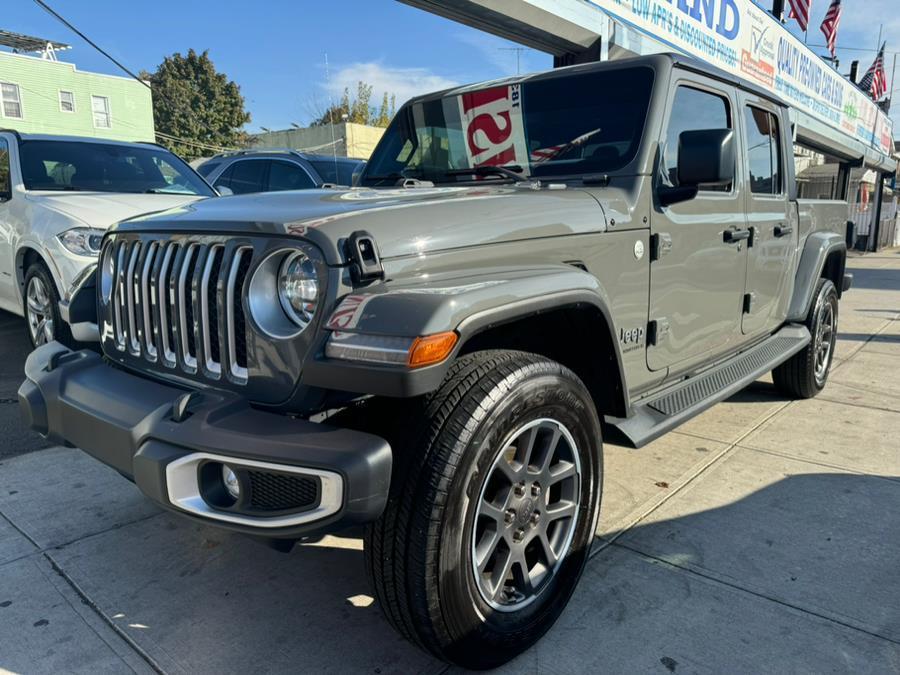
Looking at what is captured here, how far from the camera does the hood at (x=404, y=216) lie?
192cm

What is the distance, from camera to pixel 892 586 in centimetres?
255

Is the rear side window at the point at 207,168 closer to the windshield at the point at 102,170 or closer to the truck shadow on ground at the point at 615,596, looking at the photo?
the windshield at the point at 102,170

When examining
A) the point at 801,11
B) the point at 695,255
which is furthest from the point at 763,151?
the point at 801,11

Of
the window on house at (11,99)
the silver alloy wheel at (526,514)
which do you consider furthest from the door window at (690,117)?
the window on house at (11,99)

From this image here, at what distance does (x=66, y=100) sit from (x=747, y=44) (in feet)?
97.8

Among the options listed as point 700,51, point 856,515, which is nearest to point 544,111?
point 856,515

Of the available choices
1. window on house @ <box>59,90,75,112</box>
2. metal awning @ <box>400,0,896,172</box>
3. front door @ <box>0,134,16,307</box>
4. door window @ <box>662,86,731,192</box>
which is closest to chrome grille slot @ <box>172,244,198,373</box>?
door window @ <box>662,86,731,192</box>

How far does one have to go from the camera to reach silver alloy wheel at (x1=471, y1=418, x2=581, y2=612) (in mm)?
2068

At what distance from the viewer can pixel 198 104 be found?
4741 cm

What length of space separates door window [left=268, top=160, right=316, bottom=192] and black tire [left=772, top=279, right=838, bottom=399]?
565cm

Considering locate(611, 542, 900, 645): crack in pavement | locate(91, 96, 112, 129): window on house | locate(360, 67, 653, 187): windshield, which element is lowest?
locate(611, 542, 900, 645): crack in pavement

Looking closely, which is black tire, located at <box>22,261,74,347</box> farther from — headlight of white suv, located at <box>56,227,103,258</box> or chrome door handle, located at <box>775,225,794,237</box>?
chrome door handle, located at <box>775,225,794,237</box>

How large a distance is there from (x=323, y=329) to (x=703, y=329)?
7.20ft

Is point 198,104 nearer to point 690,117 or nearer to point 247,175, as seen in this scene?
point 247,175
